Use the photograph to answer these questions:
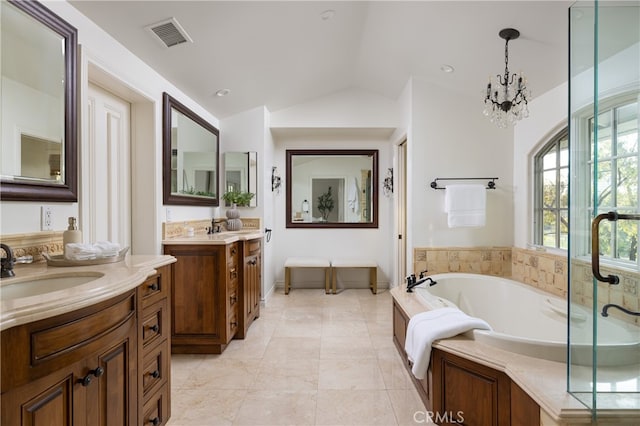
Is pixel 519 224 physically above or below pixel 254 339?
above

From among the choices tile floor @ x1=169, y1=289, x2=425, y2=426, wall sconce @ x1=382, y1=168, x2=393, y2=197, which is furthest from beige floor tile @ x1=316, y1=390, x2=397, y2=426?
wall sconce @ x1=382, y1=168, x2=393, y2=197

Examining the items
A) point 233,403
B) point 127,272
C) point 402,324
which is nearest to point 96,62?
point 127,272

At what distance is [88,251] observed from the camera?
1.49 metres

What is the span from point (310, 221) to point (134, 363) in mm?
3746

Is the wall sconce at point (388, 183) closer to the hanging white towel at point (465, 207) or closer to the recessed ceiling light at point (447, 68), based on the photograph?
the hanging white towel at point (465, 207)

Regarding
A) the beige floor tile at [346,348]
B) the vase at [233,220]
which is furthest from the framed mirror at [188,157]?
the beige floor tile at [346,348]

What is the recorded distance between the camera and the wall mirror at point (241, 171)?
4090 millimetres

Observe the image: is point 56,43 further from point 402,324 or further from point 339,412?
point 402,324

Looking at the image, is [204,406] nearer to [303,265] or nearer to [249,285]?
[249,285]

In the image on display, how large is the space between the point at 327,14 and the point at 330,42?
491 mm

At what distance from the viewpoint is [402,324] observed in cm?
261

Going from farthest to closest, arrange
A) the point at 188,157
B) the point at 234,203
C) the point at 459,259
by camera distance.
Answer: the point at 234,203 < the point at 459,259 < the point at 188,157

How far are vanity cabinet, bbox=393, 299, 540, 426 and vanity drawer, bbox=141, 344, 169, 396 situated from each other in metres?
1.48

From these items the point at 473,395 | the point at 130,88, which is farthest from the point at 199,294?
the point at 473,395
